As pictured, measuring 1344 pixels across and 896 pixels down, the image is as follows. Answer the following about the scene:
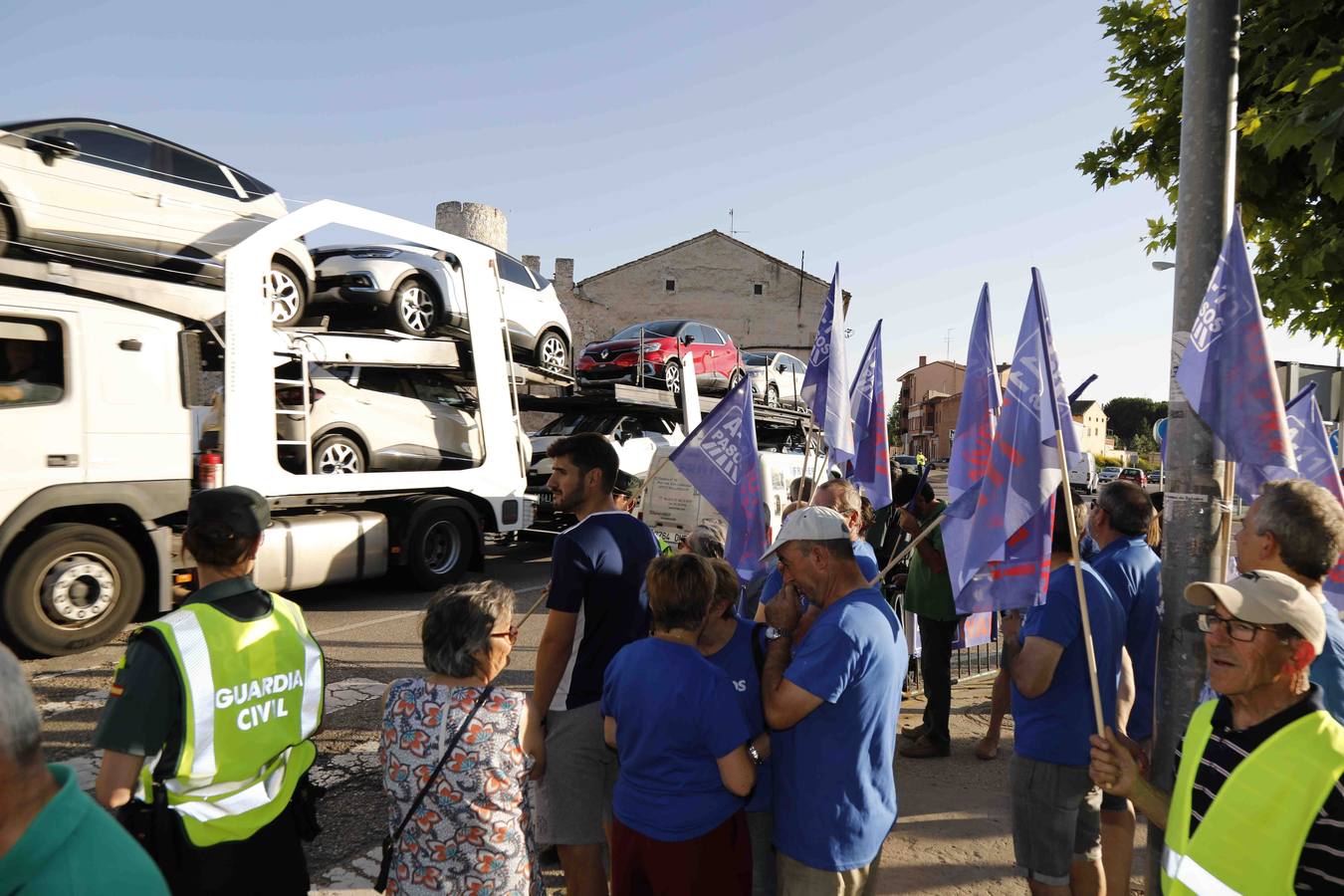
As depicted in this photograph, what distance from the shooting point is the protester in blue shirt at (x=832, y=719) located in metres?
2.49

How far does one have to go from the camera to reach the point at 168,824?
2.12m

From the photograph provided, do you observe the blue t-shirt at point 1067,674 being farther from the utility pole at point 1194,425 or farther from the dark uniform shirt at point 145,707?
the dark uniform shirt at point 145,707

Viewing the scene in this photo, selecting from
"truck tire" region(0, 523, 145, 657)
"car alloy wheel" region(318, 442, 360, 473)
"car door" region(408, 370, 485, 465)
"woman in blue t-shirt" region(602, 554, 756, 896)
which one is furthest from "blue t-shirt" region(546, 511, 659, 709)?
"car door" region(408, 370, 485, 465)

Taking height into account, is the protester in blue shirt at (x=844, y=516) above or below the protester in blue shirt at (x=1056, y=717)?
above

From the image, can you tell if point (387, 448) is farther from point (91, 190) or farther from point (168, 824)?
point (168, 824)

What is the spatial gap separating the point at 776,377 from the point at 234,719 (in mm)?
16483

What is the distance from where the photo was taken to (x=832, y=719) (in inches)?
101

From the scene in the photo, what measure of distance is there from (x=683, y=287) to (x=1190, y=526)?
35839 millimetres

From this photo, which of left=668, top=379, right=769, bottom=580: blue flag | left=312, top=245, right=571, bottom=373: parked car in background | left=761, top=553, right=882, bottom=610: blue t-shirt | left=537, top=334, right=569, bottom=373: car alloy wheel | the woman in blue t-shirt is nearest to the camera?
the woman in blue t-shirt

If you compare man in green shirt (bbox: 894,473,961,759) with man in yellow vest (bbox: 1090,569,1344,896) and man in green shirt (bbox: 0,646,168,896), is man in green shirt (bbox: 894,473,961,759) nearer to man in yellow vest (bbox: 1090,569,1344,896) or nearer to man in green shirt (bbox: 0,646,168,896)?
man in yellow vest (bbox: 1090,569,1344,896)

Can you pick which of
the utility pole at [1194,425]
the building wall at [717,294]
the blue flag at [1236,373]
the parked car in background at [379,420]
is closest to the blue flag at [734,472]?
the utility pole at [1194,425]

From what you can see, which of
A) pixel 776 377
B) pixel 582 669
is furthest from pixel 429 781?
pixel 776 377

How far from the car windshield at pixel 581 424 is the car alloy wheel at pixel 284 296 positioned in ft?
17.3

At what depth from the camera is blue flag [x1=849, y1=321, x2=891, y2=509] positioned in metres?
5.48
